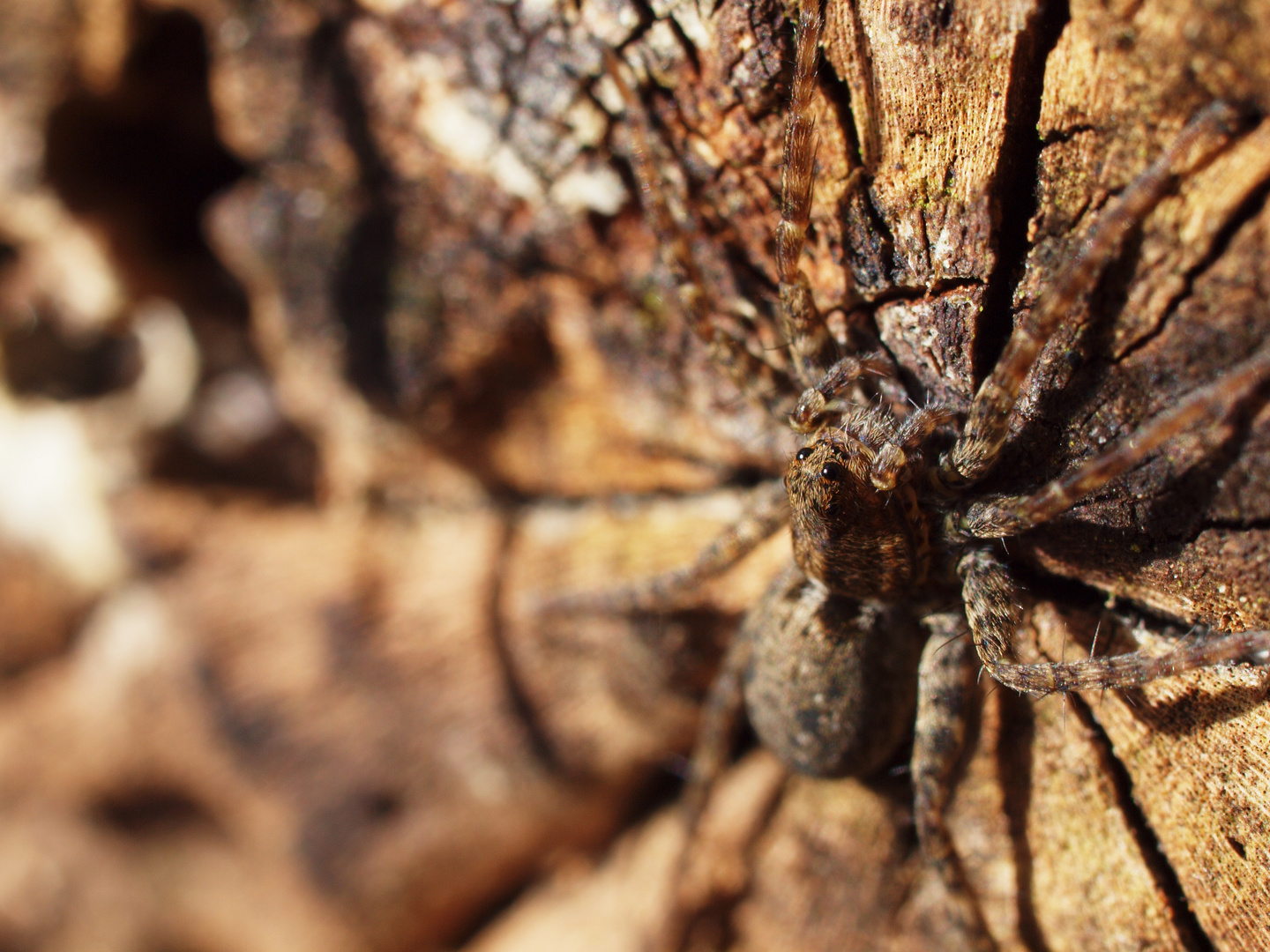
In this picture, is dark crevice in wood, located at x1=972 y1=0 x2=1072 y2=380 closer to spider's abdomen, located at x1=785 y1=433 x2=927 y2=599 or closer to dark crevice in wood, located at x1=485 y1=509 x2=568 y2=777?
spider's abdomen, located at x1=785 y1=433 x2=927 y2=599

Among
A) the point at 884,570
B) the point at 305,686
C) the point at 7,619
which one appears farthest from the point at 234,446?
the point at 884,570

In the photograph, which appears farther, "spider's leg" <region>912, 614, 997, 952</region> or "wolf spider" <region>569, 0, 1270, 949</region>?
"spider's leg" <region>912, 614, 997, 952</region>

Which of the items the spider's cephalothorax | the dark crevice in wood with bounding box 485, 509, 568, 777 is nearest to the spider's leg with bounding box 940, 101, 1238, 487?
the spider's cephalothorax

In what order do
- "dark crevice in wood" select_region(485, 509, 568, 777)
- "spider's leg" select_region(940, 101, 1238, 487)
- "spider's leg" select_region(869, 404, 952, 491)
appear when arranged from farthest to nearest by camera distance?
1. "dark crevice in wood" select_region(485, 509, 568, 777)
2. "spider's leg" select_region(869, 404, 952, 491)
3. "spider's leg" select_region(940, 101, 1238, 487)

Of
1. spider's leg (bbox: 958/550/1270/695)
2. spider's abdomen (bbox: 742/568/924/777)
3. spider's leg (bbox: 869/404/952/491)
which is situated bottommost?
spider's abdomen (bbox: 742/568/924/777)

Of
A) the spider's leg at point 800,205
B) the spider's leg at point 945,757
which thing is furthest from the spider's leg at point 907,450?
the spider's leg at point 945,757

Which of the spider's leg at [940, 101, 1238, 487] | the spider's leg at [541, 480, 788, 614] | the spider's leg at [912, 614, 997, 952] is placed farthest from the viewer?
the spider's leg at [541, 480, 788, 614]

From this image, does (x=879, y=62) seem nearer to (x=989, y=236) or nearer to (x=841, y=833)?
(x=989, y=236)
